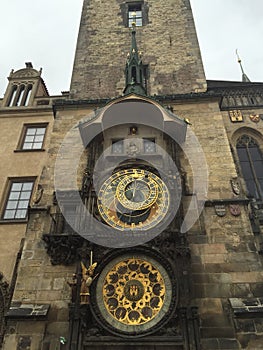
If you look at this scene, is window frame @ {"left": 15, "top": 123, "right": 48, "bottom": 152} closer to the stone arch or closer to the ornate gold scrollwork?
the ornate gold scrollwork

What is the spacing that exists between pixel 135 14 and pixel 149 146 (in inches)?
398

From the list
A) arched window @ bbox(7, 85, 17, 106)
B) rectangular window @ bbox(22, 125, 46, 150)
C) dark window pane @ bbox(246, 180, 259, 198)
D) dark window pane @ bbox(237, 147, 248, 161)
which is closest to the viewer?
dark window pane @ bbox(246, 180, 259, 198)

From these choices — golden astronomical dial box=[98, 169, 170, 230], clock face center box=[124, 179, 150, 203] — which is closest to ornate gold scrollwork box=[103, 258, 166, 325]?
golden astronomical dial box=[98, 169, 170, 230]

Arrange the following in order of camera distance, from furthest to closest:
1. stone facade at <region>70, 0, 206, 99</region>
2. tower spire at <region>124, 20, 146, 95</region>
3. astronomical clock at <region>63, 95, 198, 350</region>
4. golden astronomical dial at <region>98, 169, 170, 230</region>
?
stone facade at <region>70, 0, 206, 99</region> < tower spire at <region>124, 20, 146, 95</region> < golden astronomical dial at <region>98, 169, 170, 230</region> < astronomical clock at <region>63, 95, 198, 350</region>

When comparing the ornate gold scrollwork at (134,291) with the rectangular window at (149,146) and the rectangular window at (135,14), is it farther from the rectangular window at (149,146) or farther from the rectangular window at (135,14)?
Result: the rectangular window at (135,14)

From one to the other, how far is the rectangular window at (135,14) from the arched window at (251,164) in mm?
8574

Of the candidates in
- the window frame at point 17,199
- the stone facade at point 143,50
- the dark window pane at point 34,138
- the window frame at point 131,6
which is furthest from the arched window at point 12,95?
the window frame at point 131,6

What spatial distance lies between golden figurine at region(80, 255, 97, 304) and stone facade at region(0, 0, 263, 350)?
0.11m

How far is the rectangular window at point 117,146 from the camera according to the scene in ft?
32.6

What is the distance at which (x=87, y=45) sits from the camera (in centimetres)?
1511

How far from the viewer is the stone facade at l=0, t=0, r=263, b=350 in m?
6.59

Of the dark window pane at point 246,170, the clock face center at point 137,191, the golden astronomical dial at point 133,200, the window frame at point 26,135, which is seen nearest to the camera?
the golden astronomical dial at point 133,200

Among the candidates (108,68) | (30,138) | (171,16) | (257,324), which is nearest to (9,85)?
(30,138)

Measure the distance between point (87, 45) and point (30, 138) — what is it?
5.57 meters
